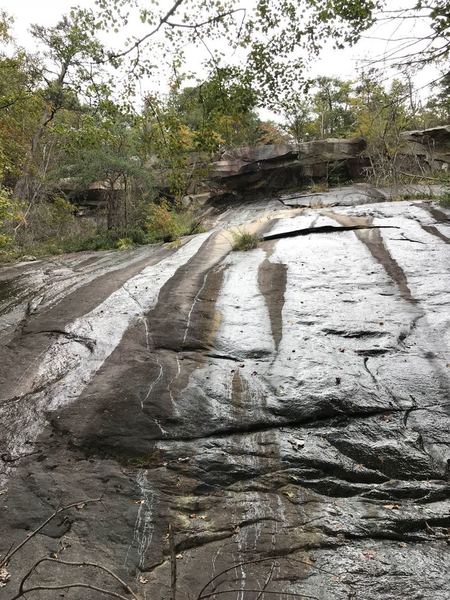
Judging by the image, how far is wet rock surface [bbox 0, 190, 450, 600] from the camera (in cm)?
299

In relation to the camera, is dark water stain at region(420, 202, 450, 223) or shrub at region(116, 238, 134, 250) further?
shrub at region(116, 238, 134, 250)

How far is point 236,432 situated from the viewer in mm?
4293

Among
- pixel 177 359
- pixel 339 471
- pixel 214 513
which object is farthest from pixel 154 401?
pixel 339 471

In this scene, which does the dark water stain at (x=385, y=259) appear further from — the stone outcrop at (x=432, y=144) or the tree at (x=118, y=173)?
the stone outcrop at (x=432, y=144)

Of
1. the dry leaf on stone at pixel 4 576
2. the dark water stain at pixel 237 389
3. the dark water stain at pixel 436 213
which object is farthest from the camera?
the dark water stain at pixel 436 213

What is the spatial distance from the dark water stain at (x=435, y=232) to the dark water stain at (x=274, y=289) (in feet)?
12.1

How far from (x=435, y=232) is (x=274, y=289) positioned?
479 centimetres

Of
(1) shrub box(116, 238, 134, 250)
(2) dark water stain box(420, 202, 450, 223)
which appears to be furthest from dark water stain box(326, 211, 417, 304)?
(1) shrub box(116, 238, 134, 250)

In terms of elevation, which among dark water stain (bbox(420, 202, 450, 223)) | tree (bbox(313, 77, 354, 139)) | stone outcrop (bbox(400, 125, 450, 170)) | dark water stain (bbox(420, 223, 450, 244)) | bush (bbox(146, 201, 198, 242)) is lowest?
dark water stain (bbox(420, 223, 450, 244))

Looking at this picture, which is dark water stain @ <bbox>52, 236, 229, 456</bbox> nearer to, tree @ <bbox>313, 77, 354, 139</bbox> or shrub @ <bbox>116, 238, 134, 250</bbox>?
shrub @ <bbox>116, 238, 134, 250</bbox>

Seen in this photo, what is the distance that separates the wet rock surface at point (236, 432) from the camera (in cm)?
299

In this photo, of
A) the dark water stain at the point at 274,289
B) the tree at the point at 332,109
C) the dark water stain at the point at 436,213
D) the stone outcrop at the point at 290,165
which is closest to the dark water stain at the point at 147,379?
the dark water stain at the point at 274,289

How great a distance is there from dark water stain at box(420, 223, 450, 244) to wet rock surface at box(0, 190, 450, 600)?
178 centimetres

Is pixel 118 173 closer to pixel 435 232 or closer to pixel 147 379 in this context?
pixel 435 232
